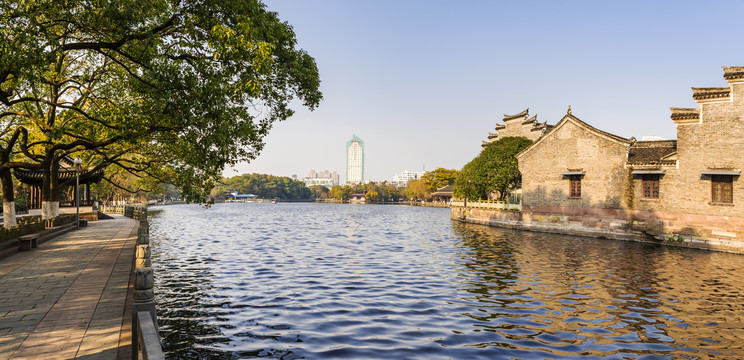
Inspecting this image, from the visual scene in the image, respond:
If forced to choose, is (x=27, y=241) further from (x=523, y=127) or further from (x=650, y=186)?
(x=523, y=127)

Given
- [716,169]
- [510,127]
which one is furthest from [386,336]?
[510,127]

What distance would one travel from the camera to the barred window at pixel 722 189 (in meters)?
27.0

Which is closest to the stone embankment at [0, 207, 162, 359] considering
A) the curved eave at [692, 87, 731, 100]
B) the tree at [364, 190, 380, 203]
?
the curved eave at [692, 87, 731, 100]

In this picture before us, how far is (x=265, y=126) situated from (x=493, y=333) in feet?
35.9

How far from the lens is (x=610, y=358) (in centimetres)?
887

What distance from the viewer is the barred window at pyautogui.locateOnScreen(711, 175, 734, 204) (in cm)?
2703

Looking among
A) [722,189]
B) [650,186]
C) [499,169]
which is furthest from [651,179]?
[499,169]

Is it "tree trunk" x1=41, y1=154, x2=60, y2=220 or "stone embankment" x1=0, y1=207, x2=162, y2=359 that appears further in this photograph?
"tree trunk" x1=41, y1=154, x2=60, y2=220

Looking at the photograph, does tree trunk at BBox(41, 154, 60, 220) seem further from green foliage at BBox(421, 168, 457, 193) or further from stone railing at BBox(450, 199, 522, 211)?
green foliage at BBox(421, 168, 457, 193)

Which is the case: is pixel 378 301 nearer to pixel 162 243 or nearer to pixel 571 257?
pixel 571 257

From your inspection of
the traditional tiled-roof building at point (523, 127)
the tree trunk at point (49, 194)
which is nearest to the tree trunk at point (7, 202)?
the tree trunk at point (49, 194)

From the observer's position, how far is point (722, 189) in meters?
27.3

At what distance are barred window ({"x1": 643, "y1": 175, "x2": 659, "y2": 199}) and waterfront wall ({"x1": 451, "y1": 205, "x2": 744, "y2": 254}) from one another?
122 cm

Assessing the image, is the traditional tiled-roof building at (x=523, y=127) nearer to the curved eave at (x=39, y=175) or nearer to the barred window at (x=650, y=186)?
the barred window at (x=650, y=186)
